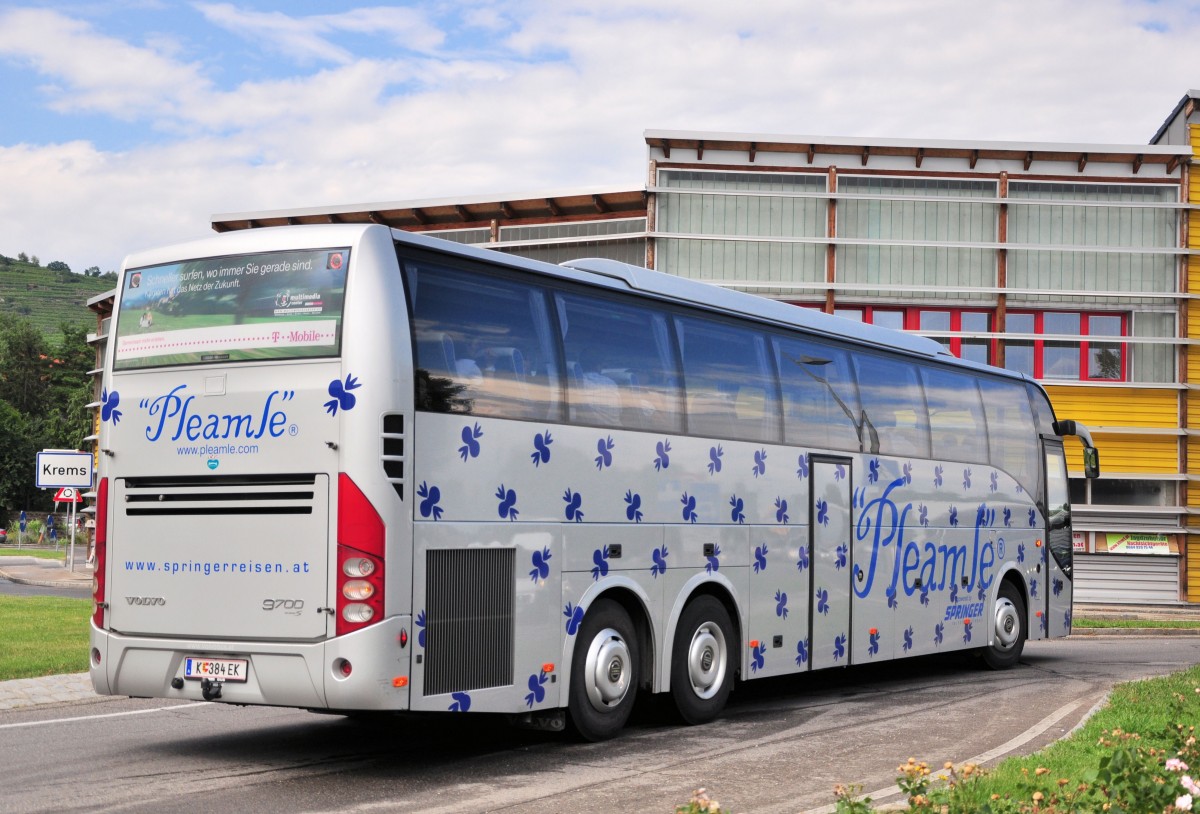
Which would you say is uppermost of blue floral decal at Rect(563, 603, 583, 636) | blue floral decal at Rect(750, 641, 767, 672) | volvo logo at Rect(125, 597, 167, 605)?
volvo logo at Rect(125, 597, 167, 605)

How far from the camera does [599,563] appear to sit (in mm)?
10953

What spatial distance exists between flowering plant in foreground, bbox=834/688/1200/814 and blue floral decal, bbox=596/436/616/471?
4.22 m

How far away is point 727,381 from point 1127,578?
24149mm

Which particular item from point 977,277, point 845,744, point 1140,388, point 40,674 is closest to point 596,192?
point 977,277

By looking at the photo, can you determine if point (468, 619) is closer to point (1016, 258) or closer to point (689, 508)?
point (689, 508)

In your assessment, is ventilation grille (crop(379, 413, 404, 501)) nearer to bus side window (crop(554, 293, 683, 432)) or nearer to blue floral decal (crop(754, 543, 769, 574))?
bus side window (crop(554, 293, 683, 432))

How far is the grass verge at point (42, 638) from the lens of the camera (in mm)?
15770

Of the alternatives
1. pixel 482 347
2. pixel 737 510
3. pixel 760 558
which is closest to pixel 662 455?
pixel 737 510

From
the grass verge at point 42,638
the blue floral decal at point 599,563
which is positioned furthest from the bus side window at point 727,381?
the grass verge at point 42,638

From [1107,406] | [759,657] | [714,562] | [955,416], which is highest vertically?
[1107,406]

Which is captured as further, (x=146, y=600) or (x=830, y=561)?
(x=830, y=561)

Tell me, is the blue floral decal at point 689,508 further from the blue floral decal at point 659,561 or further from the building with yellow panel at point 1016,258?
the building with yellow panel at point 1016,258

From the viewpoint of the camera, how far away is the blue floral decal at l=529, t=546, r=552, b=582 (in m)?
10.2

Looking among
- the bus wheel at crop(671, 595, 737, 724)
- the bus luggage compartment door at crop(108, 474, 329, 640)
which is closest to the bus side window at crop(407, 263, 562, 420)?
the bus luggage compartment door at crop(108, 474, 329, 640)
